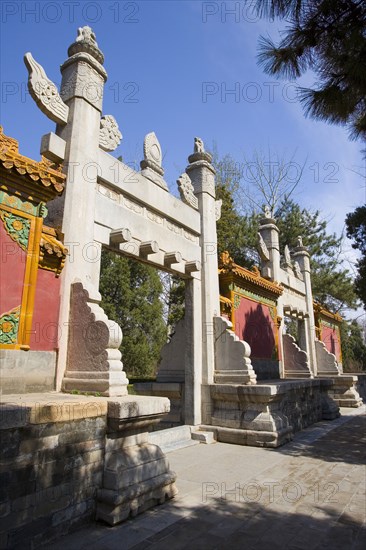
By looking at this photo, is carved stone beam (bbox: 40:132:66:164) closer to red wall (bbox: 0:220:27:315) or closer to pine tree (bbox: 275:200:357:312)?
red wall (bbox: 0:220:27:315)

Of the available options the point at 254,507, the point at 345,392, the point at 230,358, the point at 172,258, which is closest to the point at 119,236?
the point at 172,258

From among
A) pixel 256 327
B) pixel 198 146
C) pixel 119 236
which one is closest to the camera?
pixel 119 236

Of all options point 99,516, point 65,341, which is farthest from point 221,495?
point 65,341

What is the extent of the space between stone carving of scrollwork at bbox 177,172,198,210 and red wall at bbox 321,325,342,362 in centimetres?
1126

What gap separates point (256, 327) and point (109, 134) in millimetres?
6353

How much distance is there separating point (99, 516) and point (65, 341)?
1903 mm

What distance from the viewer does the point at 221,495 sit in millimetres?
4055

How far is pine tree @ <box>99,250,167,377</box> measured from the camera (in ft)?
51.2

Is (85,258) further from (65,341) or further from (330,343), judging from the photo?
(330,343)

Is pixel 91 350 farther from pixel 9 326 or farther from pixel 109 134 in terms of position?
pixel 109 134

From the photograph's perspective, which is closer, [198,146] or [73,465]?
[73,465]

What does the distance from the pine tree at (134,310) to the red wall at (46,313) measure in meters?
11.1

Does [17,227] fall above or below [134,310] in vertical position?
below

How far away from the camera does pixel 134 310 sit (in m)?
16.1
